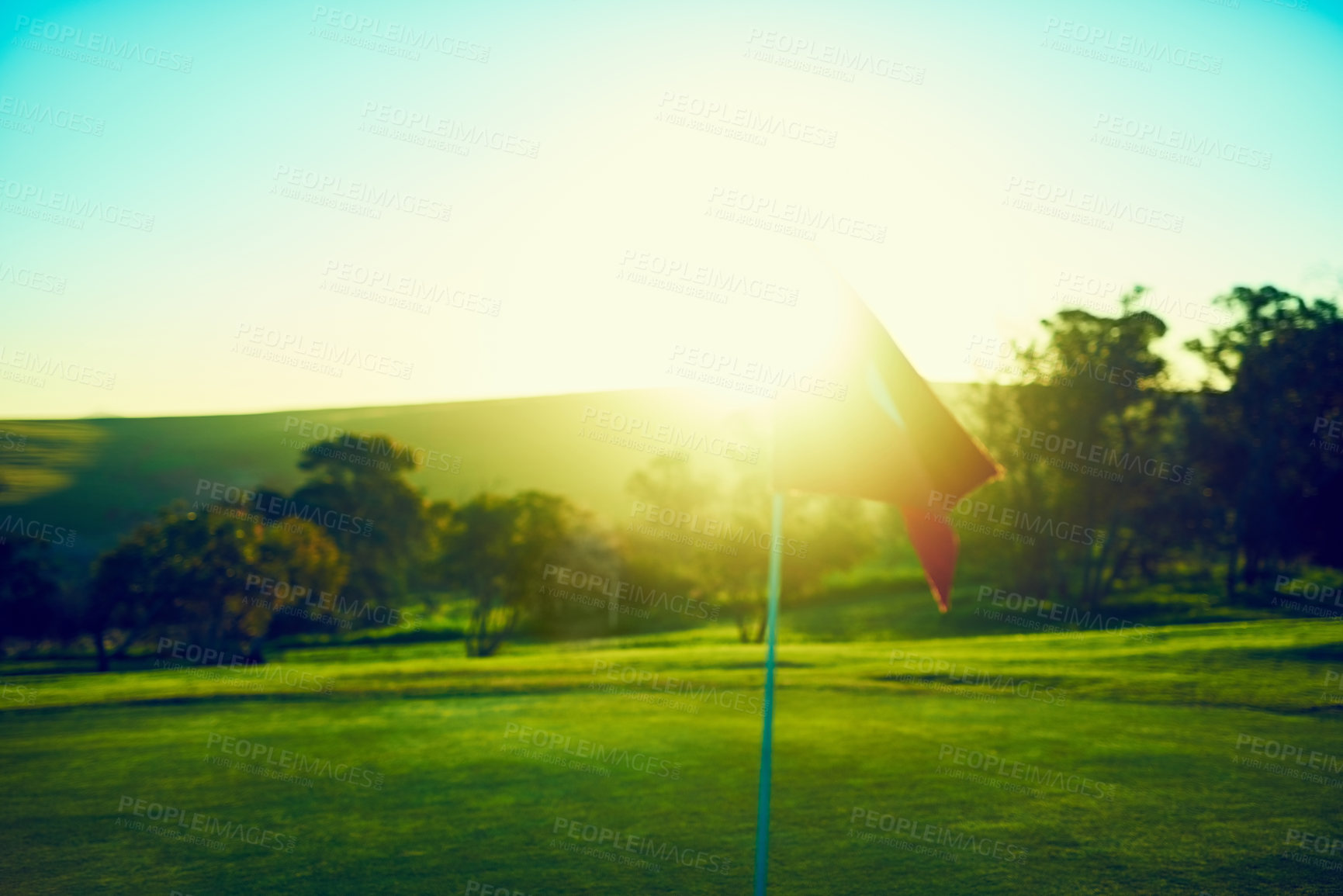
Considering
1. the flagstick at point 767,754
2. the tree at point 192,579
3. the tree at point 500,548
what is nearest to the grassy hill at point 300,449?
the tree at point 500,548

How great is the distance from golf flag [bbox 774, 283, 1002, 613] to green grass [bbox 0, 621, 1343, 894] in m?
2.86

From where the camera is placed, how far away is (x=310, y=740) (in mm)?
11109

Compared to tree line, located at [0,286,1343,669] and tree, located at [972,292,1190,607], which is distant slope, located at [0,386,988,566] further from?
tree, located at [972,292,1190,607]

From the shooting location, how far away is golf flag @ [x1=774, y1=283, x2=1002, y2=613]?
572 centimetres

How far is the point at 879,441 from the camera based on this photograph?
5.86 meters

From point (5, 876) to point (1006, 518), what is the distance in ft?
174

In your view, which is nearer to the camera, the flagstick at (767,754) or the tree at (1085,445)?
the flagstick at (767,754)

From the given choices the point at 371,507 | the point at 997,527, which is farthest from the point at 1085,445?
the point at 371,507

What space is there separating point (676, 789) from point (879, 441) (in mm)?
4917

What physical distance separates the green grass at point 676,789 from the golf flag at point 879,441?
286cm

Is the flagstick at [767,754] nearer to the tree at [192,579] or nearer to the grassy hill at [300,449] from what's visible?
the tree at [192,579]

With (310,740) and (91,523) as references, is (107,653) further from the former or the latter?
(310,740)

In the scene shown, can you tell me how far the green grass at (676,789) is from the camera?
21.1ft

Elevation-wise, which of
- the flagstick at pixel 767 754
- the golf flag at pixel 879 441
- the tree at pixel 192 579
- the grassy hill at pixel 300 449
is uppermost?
the grassy hill at pixel 300 449
